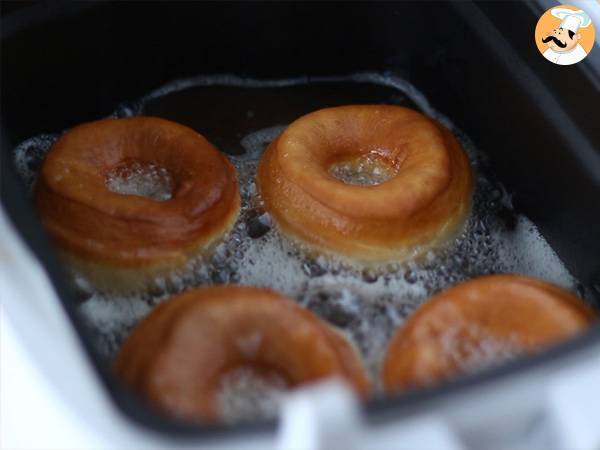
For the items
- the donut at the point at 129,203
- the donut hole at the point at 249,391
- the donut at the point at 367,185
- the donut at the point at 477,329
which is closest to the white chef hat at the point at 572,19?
the donut at the point at 367,185

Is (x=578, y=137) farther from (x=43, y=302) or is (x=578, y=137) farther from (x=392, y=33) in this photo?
(x=43, y=302)

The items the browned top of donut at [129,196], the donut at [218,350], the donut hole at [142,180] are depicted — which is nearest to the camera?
the donut at [218,350]

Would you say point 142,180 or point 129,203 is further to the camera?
point 142,180

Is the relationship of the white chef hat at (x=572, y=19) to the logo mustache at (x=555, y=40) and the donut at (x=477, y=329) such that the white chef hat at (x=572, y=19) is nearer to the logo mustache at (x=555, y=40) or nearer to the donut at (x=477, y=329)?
the logo mustache at (x=555, y=40)

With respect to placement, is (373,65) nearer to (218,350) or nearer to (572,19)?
(572,19)

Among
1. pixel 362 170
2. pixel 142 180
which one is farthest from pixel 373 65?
pixel 142 180
